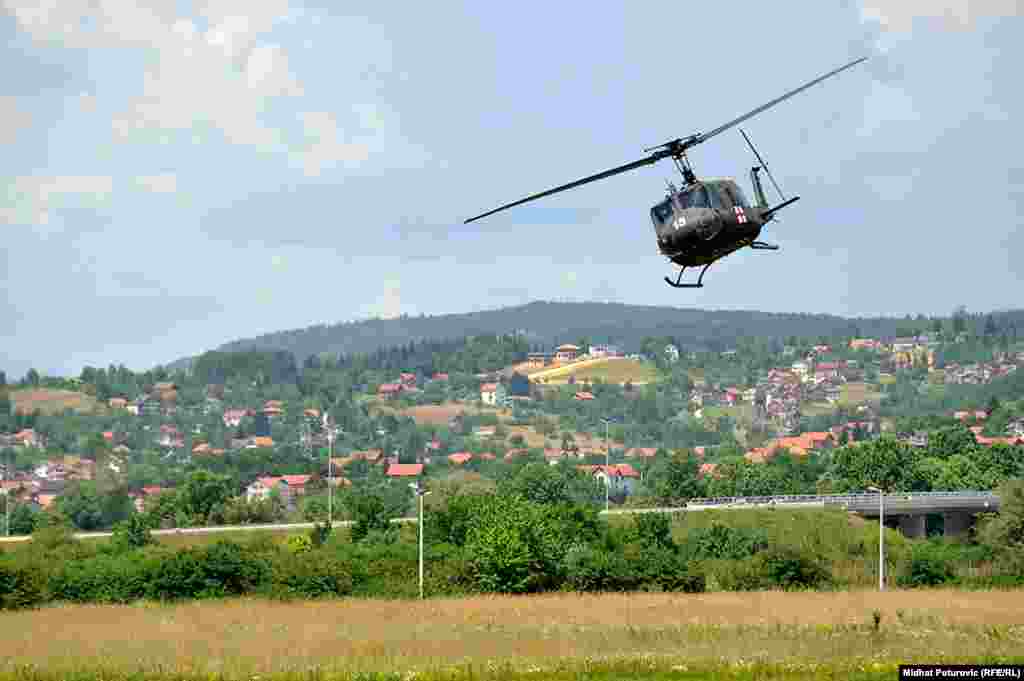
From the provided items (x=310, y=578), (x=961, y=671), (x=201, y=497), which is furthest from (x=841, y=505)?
(x=961, y=671)

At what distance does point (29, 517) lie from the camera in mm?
192875

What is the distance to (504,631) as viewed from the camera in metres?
67.1

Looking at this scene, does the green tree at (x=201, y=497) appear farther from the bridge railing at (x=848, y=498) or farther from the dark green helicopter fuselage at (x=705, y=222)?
the dark green helicopter fuselage at (x=705, y=222)

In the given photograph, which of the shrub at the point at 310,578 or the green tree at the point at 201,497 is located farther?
the green tree at the point at 201,497

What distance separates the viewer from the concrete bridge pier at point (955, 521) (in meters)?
165

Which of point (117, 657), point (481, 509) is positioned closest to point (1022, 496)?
point (481, 509)

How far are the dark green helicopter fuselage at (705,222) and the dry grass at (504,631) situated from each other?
12.7 meters

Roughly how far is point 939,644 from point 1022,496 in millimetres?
64840

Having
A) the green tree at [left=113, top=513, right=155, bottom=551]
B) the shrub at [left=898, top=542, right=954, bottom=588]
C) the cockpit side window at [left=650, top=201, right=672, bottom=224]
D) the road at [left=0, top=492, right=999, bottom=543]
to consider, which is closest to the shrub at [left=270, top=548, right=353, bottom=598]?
the shrub at [left=898, top=542, right=954, bottom=588]

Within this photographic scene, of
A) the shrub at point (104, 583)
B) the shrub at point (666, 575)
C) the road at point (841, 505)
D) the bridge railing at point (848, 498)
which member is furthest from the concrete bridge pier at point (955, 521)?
the shrub at point (104, 583)

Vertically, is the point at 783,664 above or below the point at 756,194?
below

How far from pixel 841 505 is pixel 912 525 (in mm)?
11127

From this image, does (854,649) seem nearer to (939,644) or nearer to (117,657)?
(939,644)

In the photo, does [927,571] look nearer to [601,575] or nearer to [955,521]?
[601,575]
